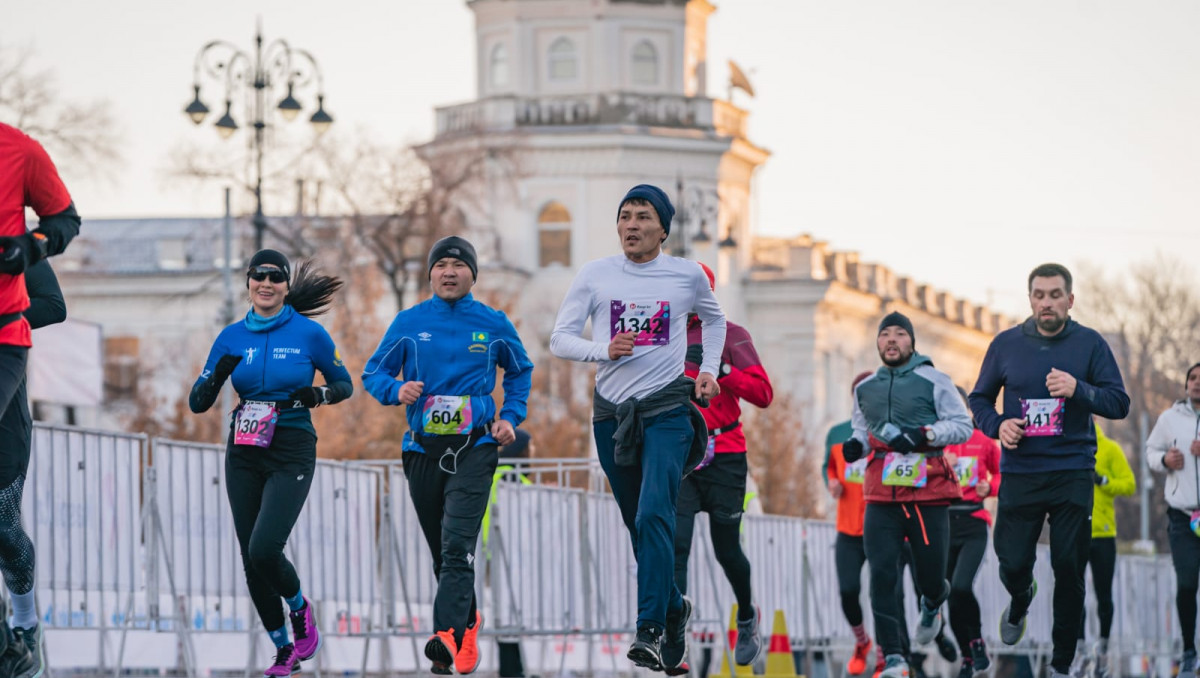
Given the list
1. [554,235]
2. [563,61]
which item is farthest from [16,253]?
[563,61]

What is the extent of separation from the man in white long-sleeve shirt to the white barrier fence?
435cm

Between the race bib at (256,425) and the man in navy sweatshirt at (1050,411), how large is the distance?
440 centimetres

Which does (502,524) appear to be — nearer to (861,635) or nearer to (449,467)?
(861,635)

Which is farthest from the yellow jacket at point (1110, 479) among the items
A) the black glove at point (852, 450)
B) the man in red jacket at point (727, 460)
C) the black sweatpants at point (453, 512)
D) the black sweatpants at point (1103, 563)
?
the black sweatpants at point (453, 512)

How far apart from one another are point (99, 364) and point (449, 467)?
3134 cm

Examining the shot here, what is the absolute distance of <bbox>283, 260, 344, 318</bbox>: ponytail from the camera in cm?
1427

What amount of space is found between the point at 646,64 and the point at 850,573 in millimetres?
80253

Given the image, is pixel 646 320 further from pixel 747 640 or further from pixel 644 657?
pixel 747 640

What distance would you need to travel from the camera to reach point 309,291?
14.3 metres

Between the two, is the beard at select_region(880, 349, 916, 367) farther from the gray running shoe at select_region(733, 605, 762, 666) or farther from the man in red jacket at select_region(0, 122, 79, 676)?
the man in red jacket at select_region(0, 122, 79, 676)

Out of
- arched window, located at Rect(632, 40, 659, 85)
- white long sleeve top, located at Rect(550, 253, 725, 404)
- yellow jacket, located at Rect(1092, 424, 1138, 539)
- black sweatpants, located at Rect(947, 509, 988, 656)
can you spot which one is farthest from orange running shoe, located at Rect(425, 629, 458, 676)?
arched window, located at Rect(632, 40, 659, 85)

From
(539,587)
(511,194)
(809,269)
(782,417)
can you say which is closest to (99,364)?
(539,587)

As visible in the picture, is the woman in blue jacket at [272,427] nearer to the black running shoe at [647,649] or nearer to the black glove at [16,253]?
the black running shoe at [647,649]

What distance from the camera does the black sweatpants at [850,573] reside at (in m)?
19.0
